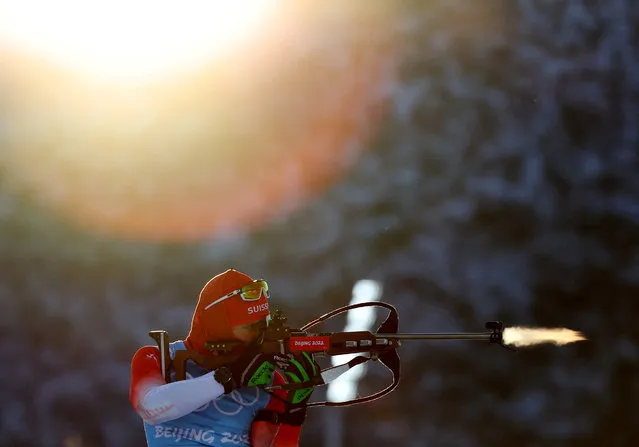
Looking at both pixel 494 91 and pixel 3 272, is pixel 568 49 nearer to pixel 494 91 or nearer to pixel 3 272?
pixel 494 91

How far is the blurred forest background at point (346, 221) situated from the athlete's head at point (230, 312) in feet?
13.3

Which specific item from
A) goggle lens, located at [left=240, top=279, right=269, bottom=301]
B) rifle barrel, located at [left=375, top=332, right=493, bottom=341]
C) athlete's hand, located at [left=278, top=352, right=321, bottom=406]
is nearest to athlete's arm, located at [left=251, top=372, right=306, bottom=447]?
athlete's hand, located at [left=278, top=352, right=321, bottom=406]

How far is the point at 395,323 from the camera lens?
4570 millimetres

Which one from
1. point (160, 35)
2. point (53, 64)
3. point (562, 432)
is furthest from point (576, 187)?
point (53, 64)

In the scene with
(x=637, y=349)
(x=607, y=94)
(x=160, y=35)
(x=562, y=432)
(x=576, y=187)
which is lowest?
(x=562, y=432)

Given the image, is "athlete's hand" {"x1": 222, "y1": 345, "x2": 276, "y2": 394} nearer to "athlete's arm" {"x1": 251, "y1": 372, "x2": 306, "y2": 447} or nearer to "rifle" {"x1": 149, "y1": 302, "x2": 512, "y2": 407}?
"rifle" {"x1": 149, "y1": 302, "x2": 512, "y2": 407}

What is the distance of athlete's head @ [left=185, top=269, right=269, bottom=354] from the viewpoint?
4.21 m

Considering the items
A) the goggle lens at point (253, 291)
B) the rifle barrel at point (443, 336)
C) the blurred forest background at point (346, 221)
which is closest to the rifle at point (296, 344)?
the rifle barrel at point (443, 336)

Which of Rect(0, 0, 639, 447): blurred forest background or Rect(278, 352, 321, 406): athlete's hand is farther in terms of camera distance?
Rect(0, 0, 639, 447): blurred forest background

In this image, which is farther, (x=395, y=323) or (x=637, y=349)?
(x=637, y=349)

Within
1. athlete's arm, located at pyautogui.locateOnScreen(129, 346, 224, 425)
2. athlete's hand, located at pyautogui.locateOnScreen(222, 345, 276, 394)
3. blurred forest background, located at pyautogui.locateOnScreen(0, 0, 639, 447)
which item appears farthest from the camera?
blurred forest background, located at pyautogui.locateOnScreen(0, 0, 639, 447)

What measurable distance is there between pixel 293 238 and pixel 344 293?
731 mm

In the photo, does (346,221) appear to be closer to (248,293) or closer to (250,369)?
(248,293)

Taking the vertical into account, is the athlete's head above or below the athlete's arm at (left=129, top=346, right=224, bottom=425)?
above
